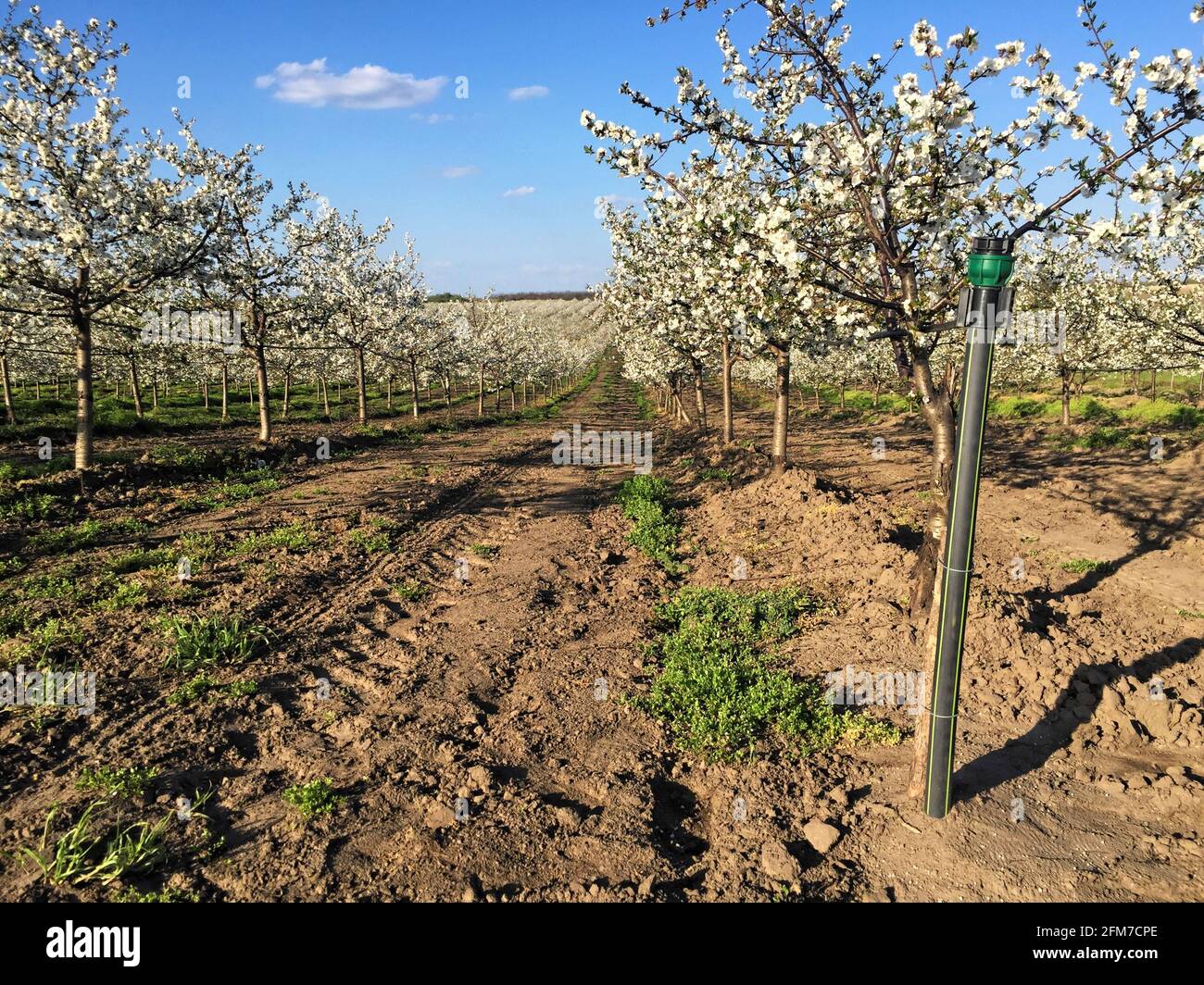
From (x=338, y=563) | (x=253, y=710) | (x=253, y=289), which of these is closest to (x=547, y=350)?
(x=253, y=289)

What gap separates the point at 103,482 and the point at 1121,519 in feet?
86.4

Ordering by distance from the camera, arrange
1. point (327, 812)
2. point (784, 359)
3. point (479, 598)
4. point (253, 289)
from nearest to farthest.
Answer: point (327, 812)
point (479, 598)
point (784, 359)
point (253, 289)

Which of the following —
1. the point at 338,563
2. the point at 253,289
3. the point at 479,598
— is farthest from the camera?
the point at 253,289

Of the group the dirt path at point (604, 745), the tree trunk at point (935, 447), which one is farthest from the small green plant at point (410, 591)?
the tree trunk at point (935, 447)

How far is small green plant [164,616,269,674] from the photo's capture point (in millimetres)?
8602

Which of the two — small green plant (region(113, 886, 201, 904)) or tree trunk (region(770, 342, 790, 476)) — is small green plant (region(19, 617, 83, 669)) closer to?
small green plant (region(113, 886, 201, 904))

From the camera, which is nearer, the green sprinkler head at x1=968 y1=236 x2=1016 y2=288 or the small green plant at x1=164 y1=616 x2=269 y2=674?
the green sprinkler head at x1=968 y1=236 x2=1016 y2=288

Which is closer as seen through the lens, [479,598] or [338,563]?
[479,598]

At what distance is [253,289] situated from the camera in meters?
24.0

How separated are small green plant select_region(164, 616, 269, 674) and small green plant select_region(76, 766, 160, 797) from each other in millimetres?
2199

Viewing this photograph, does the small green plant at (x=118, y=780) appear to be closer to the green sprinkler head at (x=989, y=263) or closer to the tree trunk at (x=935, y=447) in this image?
the green sprinkler head at (x=989, y=263)

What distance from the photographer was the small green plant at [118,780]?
6051 millimetres

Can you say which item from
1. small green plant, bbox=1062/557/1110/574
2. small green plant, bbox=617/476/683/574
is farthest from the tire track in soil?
small green plant, bbox=1062/557/1110/574
